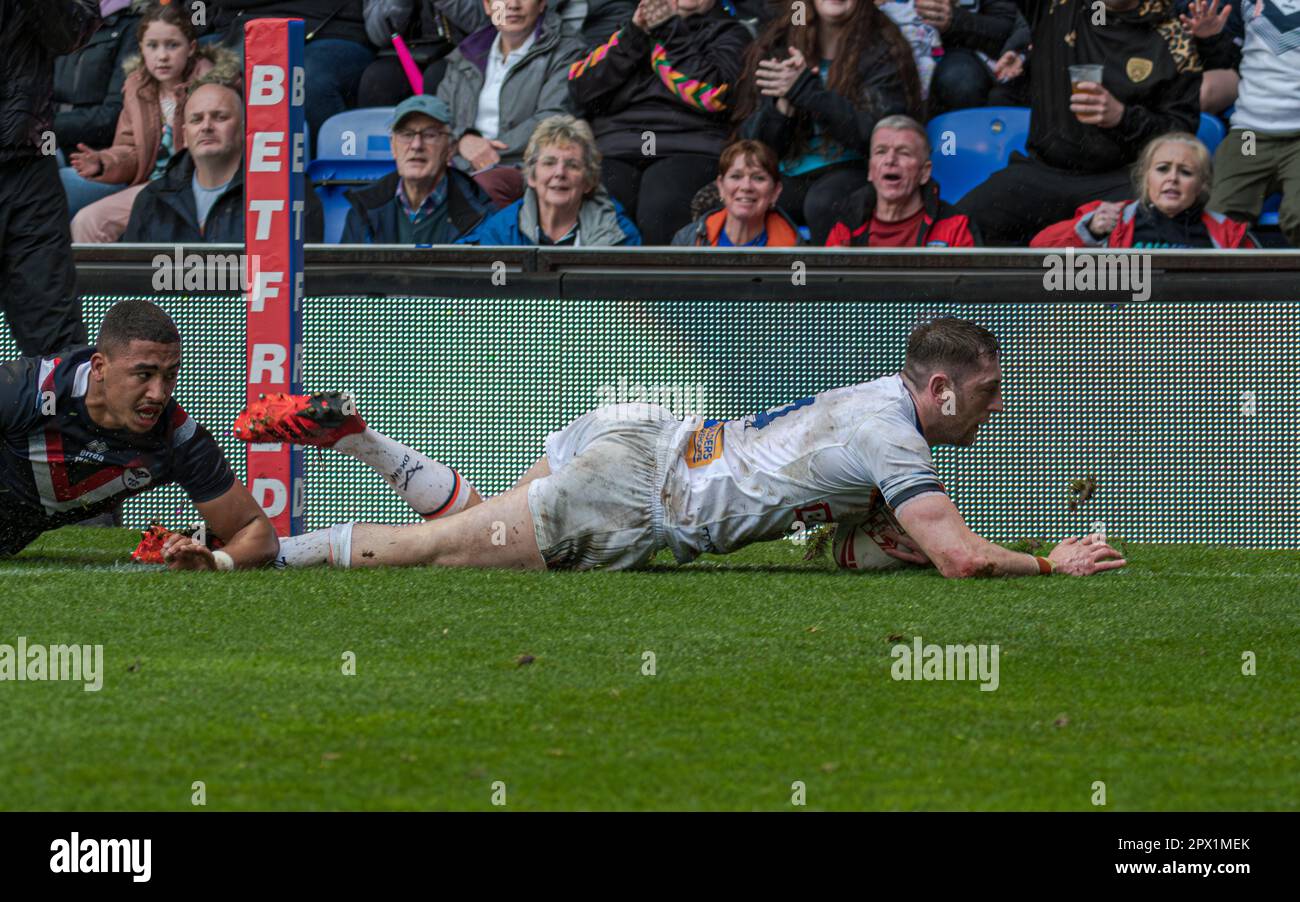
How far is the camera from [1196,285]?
810 centimetres

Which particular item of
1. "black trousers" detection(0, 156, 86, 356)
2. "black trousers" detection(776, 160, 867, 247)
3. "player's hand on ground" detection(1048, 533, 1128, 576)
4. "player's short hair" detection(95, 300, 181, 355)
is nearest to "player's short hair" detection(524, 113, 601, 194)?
"black trousers" detection(776, 160, 867, 247)

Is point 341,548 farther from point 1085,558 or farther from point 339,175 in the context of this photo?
point 339,175

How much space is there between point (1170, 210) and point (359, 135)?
14.7ft

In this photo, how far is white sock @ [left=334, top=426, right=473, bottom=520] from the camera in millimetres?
6777

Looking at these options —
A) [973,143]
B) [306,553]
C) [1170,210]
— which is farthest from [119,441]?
[1170,210]

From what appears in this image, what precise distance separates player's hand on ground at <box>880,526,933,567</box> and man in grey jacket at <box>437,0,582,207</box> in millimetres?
4113

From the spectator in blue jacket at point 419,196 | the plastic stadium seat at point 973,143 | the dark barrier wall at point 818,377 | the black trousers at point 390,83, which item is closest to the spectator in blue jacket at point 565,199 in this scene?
the spectator in blue jacket at point 419,196

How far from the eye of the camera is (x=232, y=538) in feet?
21.3

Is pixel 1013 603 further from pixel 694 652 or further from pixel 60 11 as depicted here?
pixel 60 11

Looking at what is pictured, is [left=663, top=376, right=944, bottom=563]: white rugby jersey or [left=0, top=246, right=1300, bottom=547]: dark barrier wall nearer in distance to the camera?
[left=663, top=376, right=944, bottom=563]: white rugby jersey

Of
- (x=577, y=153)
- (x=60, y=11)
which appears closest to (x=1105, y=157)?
(x=577, y=153)

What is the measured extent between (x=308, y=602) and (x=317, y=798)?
2.32m

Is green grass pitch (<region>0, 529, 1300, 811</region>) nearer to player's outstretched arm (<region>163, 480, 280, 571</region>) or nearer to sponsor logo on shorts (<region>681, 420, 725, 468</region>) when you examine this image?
player's outstretched arm (<region>163, 480, 280, 571</region>)
